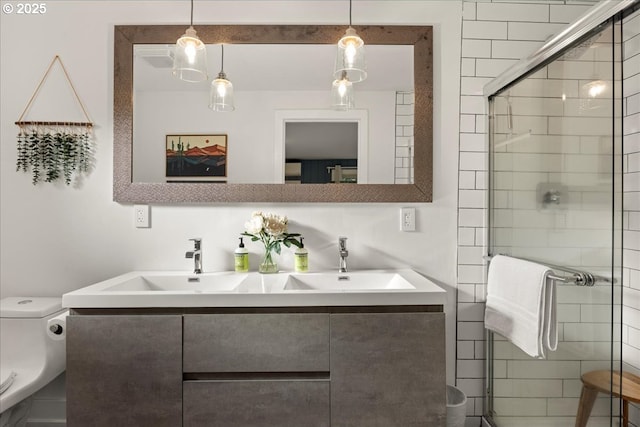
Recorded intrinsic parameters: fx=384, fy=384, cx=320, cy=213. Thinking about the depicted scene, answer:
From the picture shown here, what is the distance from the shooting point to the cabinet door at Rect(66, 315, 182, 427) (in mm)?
1378

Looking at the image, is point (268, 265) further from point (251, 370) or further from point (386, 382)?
point (386, 382)

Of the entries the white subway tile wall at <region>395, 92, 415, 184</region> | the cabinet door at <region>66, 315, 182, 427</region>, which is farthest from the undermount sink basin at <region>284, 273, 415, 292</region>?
the cabinet door at <region>66, 315, 182, 427</region>

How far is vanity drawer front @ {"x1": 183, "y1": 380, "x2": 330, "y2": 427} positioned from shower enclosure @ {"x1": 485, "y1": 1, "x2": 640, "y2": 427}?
2.87 feet

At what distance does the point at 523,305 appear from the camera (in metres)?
1.43

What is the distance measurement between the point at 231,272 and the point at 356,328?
743 millimetres

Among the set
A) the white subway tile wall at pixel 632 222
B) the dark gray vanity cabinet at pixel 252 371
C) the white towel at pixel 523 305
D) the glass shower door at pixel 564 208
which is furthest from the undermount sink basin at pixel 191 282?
the white subway tile wall at pixel 632 222

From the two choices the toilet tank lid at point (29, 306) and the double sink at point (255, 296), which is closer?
the double sink at point (255, 296)

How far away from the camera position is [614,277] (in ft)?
3.57

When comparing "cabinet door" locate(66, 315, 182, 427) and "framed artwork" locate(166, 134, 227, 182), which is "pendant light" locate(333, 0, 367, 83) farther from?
"cabinet door" locate(66, 315, 182, 427)

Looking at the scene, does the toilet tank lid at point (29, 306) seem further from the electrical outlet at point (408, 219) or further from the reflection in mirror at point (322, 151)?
the electrical outlet at point (408, 219)

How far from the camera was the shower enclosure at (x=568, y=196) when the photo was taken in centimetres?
110

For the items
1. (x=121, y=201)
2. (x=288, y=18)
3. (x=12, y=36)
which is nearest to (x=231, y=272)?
(x=121, y=201)

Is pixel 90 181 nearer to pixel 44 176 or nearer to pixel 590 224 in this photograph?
pixel 44 176

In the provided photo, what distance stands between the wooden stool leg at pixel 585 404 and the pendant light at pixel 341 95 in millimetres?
1446
